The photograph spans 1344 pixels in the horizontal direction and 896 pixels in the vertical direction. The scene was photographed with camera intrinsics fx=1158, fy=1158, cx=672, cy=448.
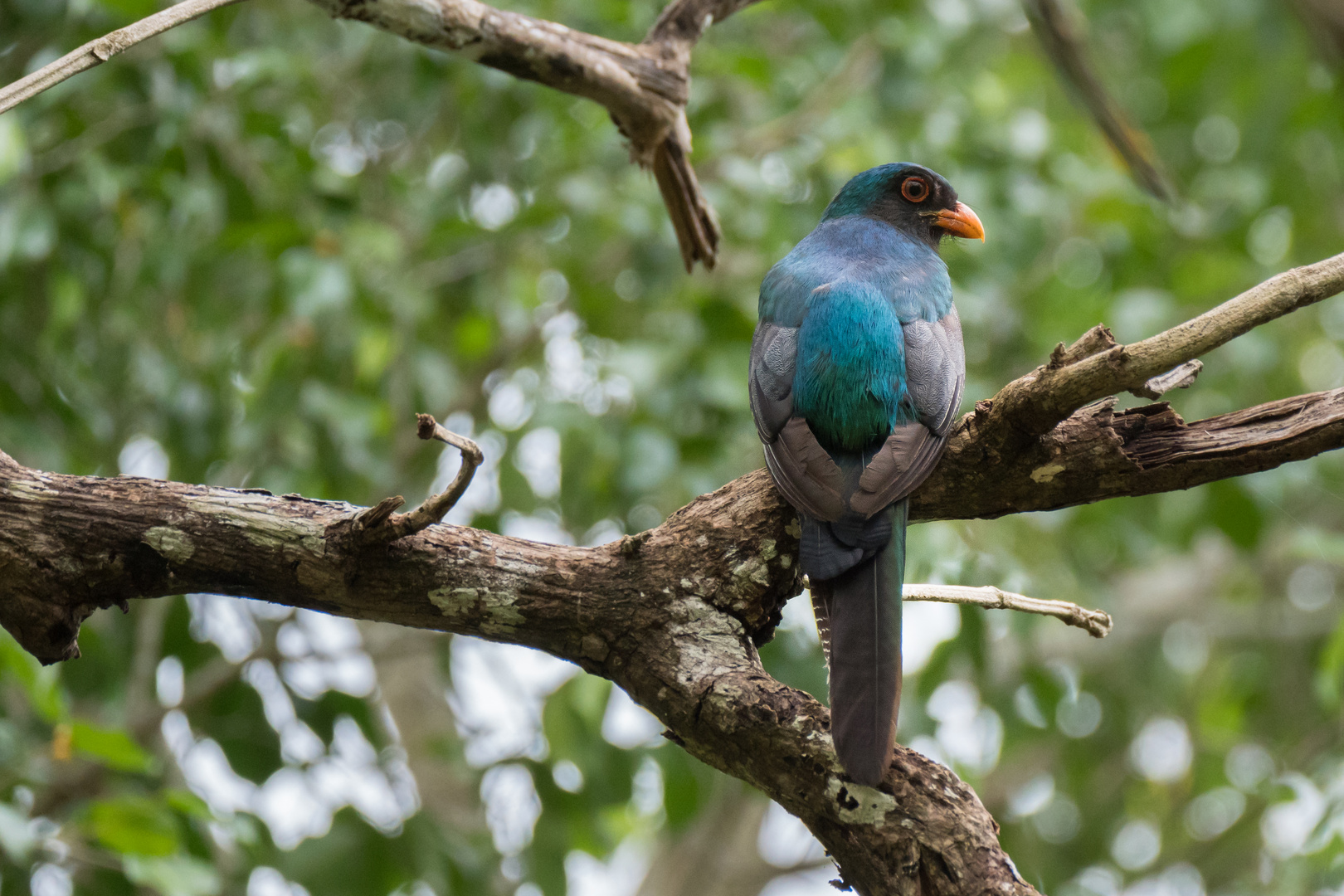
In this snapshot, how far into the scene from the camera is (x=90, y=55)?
2025mm

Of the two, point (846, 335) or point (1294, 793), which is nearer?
point (846, 335)

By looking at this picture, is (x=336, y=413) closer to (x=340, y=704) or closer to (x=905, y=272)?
(x=340, y=704)

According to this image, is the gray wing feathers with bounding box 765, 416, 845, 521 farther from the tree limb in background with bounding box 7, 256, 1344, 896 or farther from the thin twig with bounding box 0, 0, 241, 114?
the thin twig with bounding box 0, 0, 241, 114

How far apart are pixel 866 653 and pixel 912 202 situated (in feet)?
7.18

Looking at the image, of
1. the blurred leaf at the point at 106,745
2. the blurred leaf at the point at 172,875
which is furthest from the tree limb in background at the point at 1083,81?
the blurred leaf at the point at 172,875

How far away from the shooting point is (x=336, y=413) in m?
3.89

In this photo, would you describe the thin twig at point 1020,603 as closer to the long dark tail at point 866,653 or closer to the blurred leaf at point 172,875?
the long dark tail at point 866,653

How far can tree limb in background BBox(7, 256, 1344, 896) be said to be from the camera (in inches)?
79.9

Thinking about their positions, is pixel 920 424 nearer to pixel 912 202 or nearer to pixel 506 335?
pixel 912 202

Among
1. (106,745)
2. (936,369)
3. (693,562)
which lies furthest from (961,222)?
(106,745)

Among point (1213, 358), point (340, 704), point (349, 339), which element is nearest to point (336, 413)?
point (349, 339)

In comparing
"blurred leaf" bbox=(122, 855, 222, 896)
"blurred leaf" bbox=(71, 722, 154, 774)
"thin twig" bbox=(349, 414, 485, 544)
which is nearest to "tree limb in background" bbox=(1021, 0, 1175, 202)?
"thin twig" bbox=(349, 414, 485, 544)

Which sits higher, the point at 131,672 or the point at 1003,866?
the point at 1003,866

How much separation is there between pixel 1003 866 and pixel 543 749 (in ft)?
9.26
